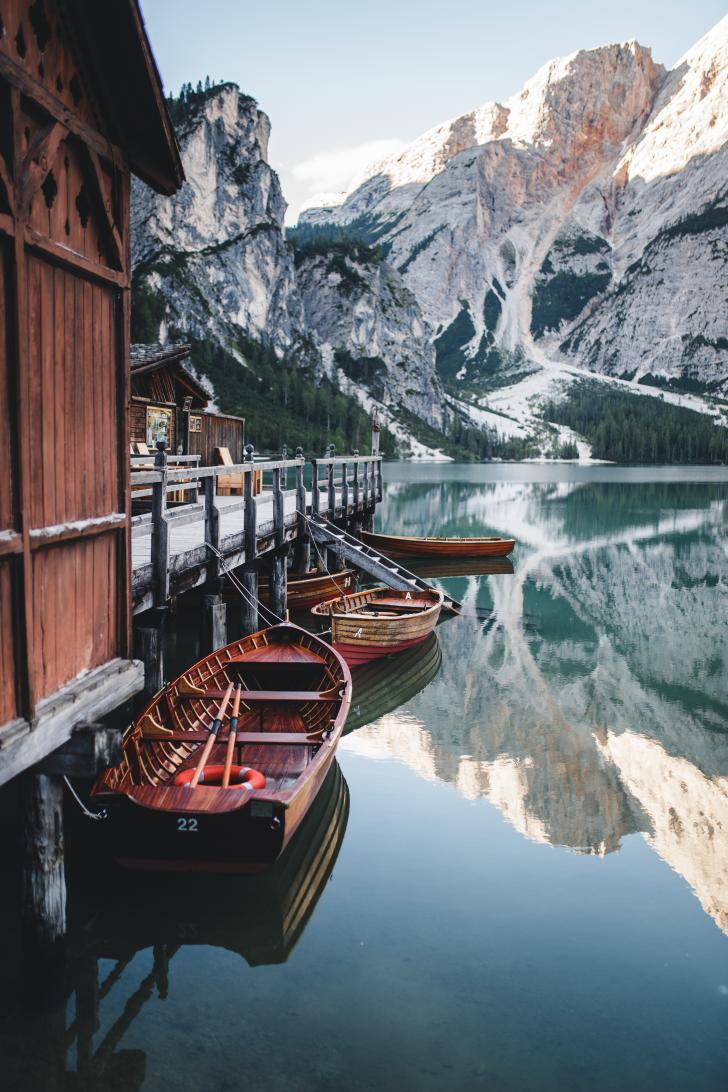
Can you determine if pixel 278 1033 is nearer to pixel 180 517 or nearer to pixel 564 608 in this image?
pixel 180 517

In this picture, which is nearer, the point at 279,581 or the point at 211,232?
the point at 279,581

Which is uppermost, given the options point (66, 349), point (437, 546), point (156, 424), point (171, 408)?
point (171, 408)

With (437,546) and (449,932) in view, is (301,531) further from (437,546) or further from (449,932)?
(449,932)

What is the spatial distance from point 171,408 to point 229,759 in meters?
18.8

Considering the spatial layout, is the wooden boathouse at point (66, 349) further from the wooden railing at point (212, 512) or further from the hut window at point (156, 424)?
the hut window at point (156, 424)

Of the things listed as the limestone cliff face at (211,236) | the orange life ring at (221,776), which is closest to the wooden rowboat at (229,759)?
the orange life ring at (221,776)

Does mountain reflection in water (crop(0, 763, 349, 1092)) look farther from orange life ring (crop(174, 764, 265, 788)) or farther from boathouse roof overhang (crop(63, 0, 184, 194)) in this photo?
boathouse roof overhang (crop(63, 0, 184, 194))

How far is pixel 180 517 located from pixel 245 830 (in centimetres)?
822

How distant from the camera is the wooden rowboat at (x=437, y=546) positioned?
1452 inches

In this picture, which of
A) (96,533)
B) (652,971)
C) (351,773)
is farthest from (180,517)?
(652,971)

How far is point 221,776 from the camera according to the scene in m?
9.60

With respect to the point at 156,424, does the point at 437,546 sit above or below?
below

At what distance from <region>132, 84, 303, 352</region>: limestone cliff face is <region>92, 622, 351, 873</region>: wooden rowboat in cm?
15635

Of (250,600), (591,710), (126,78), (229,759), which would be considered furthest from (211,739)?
(591,710)
